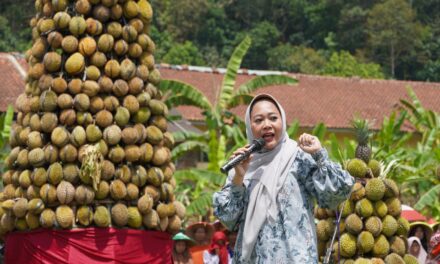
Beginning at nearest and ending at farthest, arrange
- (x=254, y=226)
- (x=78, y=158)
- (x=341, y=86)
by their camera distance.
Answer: (x=254, y=226) < (x=78, y=158) < (x=341, y=86)

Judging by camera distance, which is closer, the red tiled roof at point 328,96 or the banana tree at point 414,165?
the banana tree at point 414,165

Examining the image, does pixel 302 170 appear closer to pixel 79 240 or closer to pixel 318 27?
pixel 79 240

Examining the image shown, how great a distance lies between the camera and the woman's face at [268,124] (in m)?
5.98

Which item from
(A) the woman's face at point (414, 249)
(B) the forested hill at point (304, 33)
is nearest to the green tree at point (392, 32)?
(B) the forested hill at point (304, 33)

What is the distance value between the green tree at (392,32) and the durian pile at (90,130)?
65.6m

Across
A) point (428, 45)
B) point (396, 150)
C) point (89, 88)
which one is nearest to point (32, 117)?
point (89, 88)

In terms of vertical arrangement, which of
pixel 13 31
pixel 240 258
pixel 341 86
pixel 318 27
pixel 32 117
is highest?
pixel 318 27

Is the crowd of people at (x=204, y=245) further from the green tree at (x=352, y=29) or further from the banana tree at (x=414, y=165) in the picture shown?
the green tree at (x=352, y=29)

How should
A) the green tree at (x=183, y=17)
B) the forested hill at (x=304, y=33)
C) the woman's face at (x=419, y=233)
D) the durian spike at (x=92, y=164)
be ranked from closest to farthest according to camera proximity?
the durian spike at (x=92, y=164) < the woman's face at (x=419, y=233) < the forested hill at (x=304, y=33) < the green tree at (x=183, y=17)

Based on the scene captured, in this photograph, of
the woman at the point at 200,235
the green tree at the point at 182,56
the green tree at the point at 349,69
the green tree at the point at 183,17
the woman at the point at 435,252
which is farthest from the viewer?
the green tree at the point at 183,17

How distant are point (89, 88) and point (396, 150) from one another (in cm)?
1176

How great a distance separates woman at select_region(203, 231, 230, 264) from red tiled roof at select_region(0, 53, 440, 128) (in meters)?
27.6

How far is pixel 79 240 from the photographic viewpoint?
34.3 ft

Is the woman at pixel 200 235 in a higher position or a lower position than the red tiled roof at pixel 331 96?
lower
